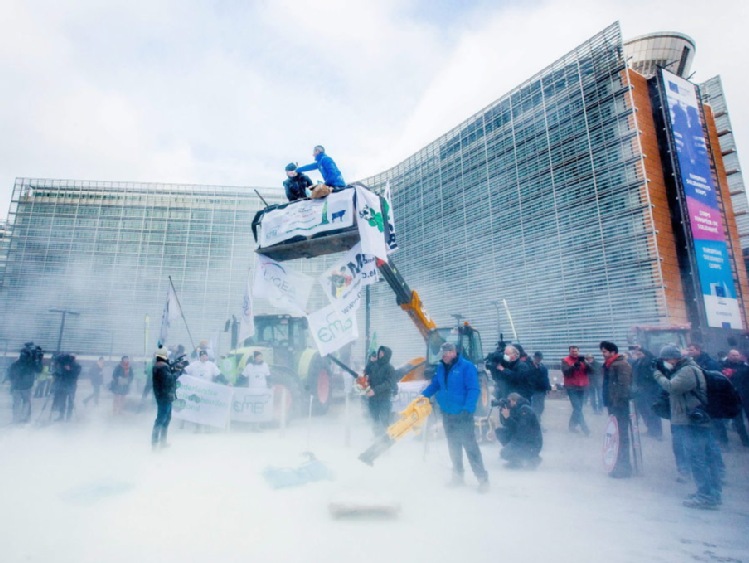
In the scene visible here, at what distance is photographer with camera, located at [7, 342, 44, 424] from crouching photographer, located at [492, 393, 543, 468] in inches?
411

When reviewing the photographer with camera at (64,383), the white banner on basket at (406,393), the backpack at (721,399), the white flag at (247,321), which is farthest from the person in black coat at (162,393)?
the backpack at (721,399)

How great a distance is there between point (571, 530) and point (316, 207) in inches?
186

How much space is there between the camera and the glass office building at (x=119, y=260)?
23.0 meters

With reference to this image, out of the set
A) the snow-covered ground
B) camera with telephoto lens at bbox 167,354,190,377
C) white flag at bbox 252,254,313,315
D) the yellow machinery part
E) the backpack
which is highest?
white flag at bbox 252,254,313,315

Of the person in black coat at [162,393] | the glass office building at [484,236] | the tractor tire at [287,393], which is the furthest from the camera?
the glass office building at [484,236]

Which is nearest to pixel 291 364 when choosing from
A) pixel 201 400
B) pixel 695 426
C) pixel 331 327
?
pixel 201 400

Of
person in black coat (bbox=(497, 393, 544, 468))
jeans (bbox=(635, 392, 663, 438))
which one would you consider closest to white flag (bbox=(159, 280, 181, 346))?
person in black coat (bbox=(497, 393, 544, 468))

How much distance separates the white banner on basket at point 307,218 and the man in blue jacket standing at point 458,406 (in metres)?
2.24

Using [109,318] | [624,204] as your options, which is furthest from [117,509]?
[109,318]

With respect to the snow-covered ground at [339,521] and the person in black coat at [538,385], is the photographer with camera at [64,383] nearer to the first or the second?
the snow-covered ground at [339,521]

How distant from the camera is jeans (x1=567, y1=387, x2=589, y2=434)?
27.1 feet

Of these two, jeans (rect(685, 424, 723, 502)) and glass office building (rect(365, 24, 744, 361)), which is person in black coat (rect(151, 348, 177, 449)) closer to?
jeans (rect(685, 424, 723, 502))

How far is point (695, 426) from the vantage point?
4.34m

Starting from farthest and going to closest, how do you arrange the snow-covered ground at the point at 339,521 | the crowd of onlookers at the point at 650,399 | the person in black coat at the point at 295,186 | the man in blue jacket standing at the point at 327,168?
the person in black coat at the point at 295,186
the man in blue jacket standing at the point at 327,168
the crowd of onlookers at the point at 650,399
the snow-covered ground at the point at 339,521
